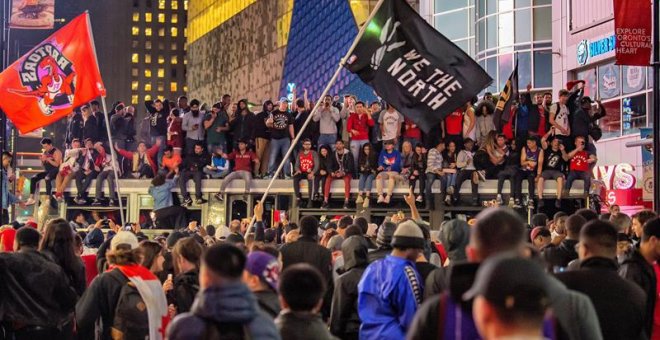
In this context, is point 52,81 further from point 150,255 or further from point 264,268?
point 264,268

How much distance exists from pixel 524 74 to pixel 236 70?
55.3 metres

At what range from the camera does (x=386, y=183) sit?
75.2 feet

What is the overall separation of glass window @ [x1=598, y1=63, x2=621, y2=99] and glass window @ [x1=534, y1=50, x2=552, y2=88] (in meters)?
4.39

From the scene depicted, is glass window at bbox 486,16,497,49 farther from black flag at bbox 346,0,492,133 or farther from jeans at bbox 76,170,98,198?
black flag at bbox 346,0,492,133

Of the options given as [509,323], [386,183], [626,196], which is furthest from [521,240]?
[626,196]

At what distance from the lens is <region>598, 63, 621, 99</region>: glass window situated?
41550mm

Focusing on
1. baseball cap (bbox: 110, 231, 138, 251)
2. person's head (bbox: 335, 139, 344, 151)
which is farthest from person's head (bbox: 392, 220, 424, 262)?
→ person's head (bbox: 335, 139, 344, 151)

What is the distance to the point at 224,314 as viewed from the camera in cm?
493

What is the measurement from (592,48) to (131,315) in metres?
37.1

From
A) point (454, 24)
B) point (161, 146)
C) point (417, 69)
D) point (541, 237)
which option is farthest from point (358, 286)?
point (454, 24)

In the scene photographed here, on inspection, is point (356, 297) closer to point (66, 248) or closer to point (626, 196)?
point (66, 248)

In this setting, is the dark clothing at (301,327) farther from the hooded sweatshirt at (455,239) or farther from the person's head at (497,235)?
the hooded sweatshirt at (455,239)

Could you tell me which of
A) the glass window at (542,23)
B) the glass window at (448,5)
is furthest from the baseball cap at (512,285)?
the glass window at (448,5)

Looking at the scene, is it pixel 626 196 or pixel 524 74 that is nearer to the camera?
pixel 626 196
